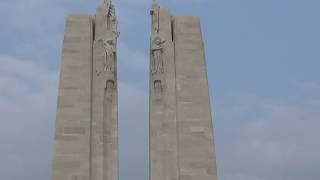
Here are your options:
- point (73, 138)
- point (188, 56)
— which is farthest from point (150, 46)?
point (73, 138)

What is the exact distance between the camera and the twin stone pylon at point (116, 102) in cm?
1989

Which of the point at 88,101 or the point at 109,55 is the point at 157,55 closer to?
the point at 109,55

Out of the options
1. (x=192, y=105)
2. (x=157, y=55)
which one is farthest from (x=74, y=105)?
(x=192, y=105)

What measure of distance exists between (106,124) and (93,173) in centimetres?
166

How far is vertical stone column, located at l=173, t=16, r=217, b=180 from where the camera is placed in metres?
20.0

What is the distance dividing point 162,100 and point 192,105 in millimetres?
1000

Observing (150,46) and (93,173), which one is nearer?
(93,173)

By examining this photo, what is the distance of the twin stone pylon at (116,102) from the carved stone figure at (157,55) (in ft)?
0.11

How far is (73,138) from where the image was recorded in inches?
789

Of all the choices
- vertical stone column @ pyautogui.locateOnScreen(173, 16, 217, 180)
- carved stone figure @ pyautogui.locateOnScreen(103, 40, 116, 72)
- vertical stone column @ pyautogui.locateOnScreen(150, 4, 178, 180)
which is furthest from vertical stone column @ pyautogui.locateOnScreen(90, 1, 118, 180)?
vertical stone column @ pyautogui.locateOnScreen(173, 16, 217, 180)

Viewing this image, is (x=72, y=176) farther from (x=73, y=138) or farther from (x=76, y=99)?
(x=76, y=99)

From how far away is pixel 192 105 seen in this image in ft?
67.8

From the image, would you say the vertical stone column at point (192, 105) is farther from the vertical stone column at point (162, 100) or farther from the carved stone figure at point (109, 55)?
the carved stone figure at point (109, 55)

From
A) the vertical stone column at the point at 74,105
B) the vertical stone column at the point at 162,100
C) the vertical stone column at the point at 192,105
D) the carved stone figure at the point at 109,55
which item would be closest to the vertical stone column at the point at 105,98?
the carved stone figure at the point at 109,55
